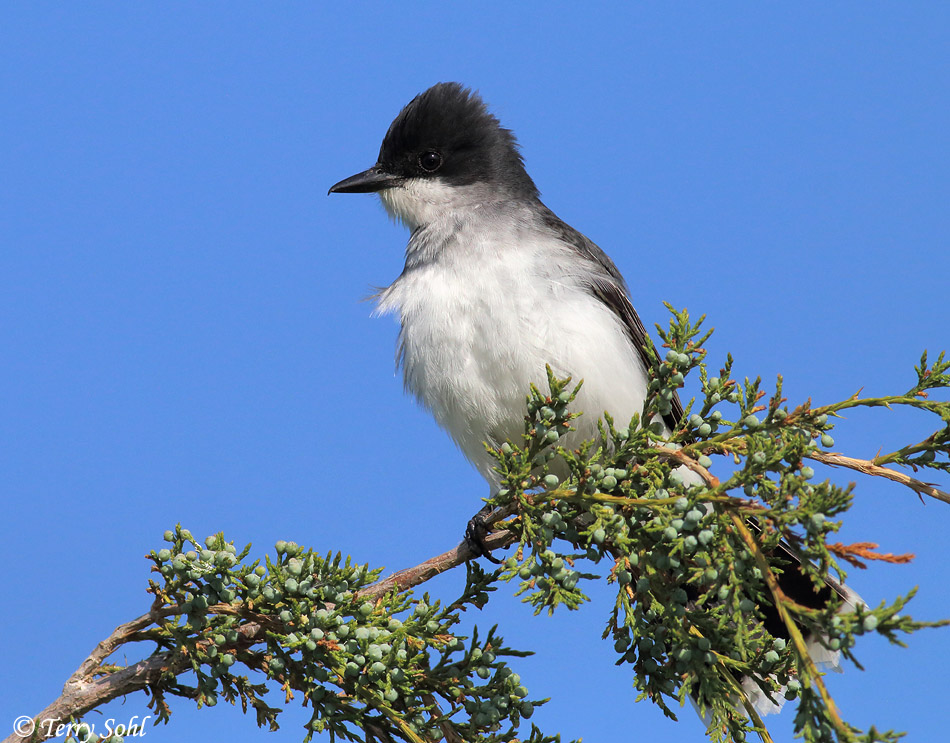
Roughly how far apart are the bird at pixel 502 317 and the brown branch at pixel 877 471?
90 centimetres

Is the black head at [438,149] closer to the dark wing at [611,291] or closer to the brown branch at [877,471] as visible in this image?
the dark wing at [611,291]

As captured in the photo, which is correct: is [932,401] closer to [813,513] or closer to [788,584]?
[813,513]

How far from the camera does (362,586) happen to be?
130 inches

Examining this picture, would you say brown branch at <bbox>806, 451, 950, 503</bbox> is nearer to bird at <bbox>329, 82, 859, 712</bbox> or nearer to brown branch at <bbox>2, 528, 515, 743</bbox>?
bird at <bbox>329, 82, 859, 712</bbox>

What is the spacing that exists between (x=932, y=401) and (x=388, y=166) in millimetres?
3933

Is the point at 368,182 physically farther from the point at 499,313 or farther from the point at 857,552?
the point at 857,552

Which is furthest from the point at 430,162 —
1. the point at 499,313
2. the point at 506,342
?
the point at 506,342

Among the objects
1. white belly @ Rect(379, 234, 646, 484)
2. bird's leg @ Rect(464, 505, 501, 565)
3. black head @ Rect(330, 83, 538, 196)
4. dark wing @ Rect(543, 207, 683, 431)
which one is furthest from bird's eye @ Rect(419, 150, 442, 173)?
bird's leg @ Rect(464, 505, 501, 565)

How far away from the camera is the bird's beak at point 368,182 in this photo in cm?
589

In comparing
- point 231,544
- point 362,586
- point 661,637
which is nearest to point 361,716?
point 362,586

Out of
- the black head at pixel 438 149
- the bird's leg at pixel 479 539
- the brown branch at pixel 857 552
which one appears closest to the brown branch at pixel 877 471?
the brown branch at pixel 857 552

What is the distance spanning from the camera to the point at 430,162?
5.89 meters

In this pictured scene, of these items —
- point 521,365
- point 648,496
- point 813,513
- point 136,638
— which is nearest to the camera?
point 813,513

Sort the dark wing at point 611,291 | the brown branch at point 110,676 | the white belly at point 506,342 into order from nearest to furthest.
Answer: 1. the brown branch at point 110,676
2. the white belly at point 506,342
3. the dark wing at point 611,291
